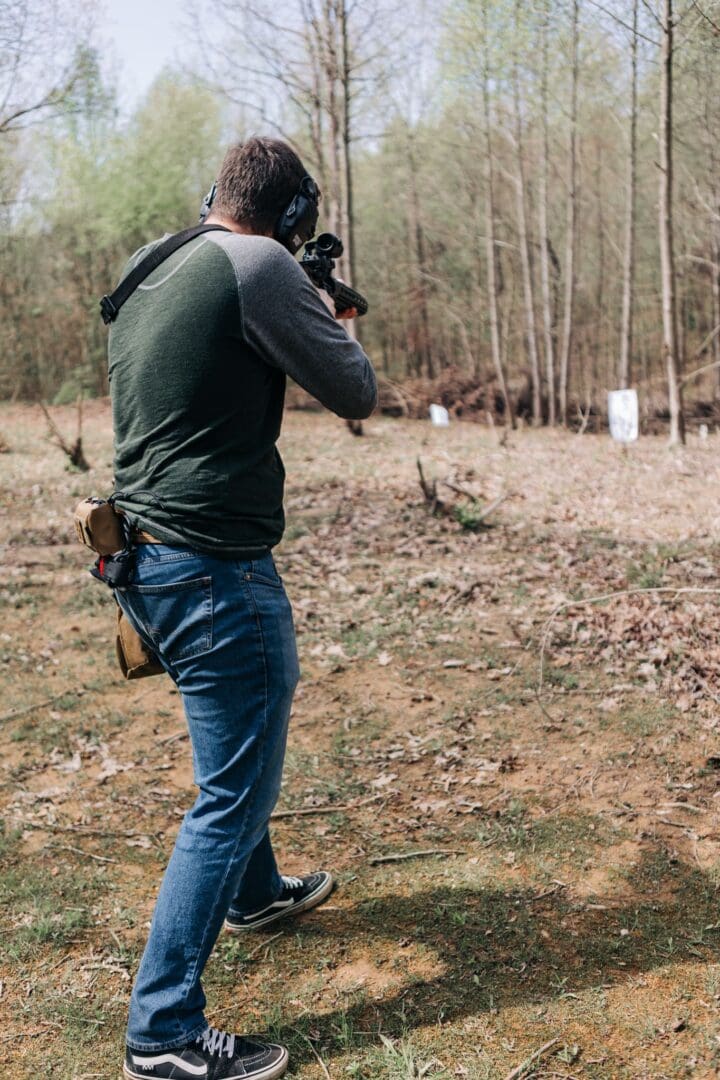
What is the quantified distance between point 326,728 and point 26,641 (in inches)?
97.0

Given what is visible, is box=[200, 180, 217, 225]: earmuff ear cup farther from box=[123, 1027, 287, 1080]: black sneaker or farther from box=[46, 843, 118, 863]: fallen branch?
box=[46, 843, 118, 863]: fallen branch

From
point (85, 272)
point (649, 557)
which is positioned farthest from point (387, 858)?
point (85, 272)

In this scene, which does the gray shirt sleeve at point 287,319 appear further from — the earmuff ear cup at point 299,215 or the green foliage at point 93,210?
the green foliage at point 93,210

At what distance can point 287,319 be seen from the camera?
1950 mm

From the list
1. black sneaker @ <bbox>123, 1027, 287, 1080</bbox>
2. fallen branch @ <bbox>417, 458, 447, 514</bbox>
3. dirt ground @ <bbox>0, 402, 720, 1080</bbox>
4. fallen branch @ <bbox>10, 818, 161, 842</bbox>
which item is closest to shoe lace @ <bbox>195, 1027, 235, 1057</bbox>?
black sneaker @ <bbox>123, 1027, 287, 1080</bbox>

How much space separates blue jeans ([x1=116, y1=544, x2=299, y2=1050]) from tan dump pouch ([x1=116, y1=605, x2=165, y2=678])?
145 millimetres

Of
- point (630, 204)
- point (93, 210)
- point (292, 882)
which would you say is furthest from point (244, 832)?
point (93, 210)

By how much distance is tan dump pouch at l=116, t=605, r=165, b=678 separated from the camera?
2.29m

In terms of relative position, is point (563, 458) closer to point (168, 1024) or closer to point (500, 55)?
point (500, 55)

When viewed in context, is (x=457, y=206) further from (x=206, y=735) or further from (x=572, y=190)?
(x=206, y=735)

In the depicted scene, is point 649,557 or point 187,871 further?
point 649,557

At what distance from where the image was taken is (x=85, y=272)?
2325 centimetres

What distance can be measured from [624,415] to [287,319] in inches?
509

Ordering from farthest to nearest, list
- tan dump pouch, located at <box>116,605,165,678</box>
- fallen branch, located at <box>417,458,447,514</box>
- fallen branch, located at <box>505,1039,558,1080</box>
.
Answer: fallen branch, located at <box>417,458,447,514</box>, tan dump pouch, located at <box>116,605,165,678</box>, fallen branch, located at <box>505,1039,558,1080</box>
